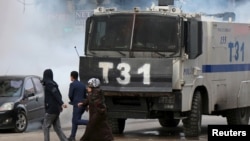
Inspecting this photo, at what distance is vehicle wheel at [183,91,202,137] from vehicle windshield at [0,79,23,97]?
4579 mm

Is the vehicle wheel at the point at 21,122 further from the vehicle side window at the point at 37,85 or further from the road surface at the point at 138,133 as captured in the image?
the vehicle side window at the point at 37,85

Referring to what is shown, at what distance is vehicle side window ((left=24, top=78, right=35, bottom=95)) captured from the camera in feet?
57.9

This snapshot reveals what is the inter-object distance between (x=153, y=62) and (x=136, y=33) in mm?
872

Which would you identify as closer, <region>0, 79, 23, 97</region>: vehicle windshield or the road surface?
the road surface

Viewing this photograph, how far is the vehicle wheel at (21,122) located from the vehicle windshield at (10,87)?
0.57 meters

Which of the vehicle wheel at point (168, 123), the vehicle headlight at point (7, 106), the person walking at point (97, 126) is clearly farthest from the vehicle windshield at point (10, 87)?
the person walking at point (97, 126)

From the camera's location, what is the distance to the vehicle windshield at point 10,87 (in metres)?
17.4

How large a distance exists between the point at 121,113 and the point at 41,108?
3.96m

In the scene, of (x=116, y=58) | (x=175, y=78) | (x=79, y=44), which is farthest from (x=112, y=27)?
(x=79, y=44)

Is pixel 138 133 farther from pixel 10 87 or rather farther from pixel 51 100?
pixel 51 100

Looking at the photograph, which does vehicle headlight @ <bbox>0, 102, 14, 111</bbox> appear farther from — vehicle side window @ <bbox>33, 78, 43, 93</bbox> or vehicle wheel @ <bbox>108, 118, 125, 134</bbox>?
vehicle wheel @ <bbox>108, 118, 125, 134</bbox>

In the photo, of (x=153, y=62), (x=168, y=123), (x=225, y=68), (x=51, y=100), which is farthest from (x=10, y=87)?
(x=225, y=68)

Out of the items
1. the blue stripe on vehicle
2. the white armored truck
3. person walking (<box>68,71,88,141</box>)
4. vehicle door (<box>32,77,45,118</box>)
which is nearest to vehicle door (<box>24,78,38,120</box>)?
vehicle door (<box>32,77,45,118</box>)

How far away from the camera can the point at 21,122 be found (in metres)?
17.0
